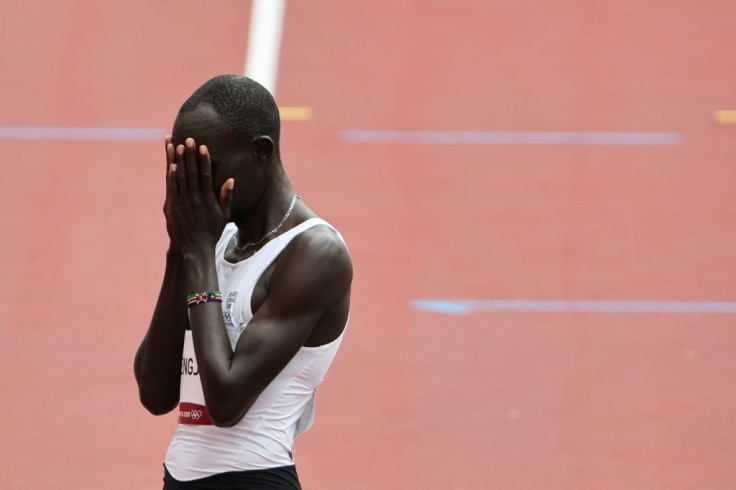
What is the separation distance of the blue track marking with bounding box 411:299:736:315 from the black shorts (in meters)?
2.86

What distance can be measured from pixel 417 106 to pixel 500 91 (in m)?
0.46

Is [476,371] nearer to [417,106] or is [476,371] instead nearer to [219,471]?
[417,106]

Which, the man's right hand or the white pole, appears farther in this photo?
the white pole

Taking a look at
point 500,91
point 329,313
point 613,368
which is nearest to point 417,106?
point 500,91

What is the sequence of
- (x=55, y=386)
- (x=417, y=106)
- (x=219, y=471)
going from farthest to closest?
1. (x=417, y=106)
2. (x=55, y=386)
3. (x=219, y=471)

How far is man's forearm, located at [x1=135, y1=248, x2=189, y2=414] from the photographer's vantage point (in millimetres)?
1998

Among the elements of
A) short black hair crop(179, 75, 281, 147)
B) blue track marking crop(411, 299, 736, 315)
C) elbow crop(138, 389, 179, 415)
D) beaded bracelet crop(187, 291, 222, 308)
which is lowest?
blue track marking crop(411, 299, 736, 315)

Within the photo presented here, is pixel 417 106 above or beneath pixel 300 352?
beneath

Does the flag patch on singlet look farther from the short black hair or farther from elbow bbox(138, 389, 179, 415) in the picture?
the short black hair

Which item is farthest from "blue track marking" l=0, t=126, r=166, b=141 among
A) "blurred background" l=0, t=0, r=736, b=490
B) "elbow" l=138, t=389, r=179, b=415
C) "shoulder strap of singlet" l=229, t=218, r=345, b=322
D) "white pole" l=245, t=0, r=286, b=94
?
"shoulder strap of singlet" l=229, t=218, r=345, b=322

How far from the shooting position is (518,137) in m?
5.61

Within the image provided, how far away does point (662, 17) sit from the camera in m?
6.19

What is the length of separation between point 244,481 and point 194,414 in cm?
15

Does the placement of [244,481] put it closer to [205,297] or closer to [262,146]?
[205,297]
